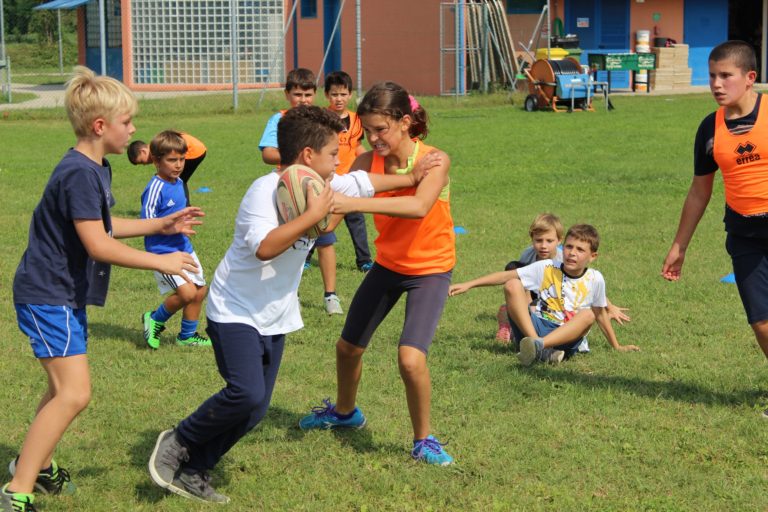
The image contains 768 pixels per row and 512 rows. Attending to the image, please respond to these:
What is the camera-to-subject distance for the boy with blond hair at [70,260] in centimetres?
418

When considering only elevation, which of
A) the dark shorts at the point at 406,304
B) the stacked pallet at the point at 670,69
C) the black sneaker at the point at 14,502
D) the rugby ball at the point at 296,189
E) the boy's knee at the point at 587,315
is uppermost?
the stacked pallet at the point at 670,69

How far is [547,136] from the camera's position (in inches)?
791

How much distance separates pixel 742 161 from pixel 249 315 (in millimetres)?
2861

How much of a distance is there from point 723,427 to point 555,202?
762cm

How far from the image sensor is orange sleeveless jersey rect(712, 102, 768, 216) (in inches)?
219

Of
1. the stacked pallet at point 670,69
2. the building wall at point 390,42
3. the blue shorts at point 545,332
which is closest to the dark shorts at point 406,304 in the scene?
the blue shorts at point 545,332

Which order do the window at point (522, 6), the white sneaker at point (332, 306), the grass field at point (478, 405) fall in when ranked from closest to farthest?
the grass field at point (478, 405)
the white sneaker at point (332, 306)
the window at point (522, 6)

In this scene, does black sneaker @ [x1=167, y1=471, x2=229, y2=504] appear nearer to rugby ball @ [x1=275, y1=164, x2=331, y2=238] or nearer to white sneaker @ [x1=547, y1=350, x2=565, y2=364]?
rugby ball @ [x1=275, y1=164, x2=331, y2=238]

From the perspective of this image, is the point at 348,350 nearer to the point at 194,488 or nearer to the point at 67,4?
the point at 194,488

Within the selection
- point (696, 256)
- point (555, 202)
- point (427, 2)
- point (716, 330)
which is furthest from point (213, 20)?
point (716, 330)

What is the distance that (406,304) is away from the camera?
16.9ft

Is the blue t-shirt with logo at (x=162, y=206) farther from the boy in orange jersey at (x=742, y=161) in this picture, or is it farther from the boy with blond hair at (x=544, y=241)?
Result: the boy in orange jersey at (x=742, y=161)

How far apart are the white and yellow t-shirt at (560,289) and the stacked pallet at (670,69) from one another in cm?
2769

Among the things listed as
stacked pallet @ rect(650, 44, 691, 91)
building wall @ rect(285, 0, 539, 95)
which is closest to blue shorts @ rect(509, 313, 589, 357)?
building wall @ rect(285, 0, 539, 95)
